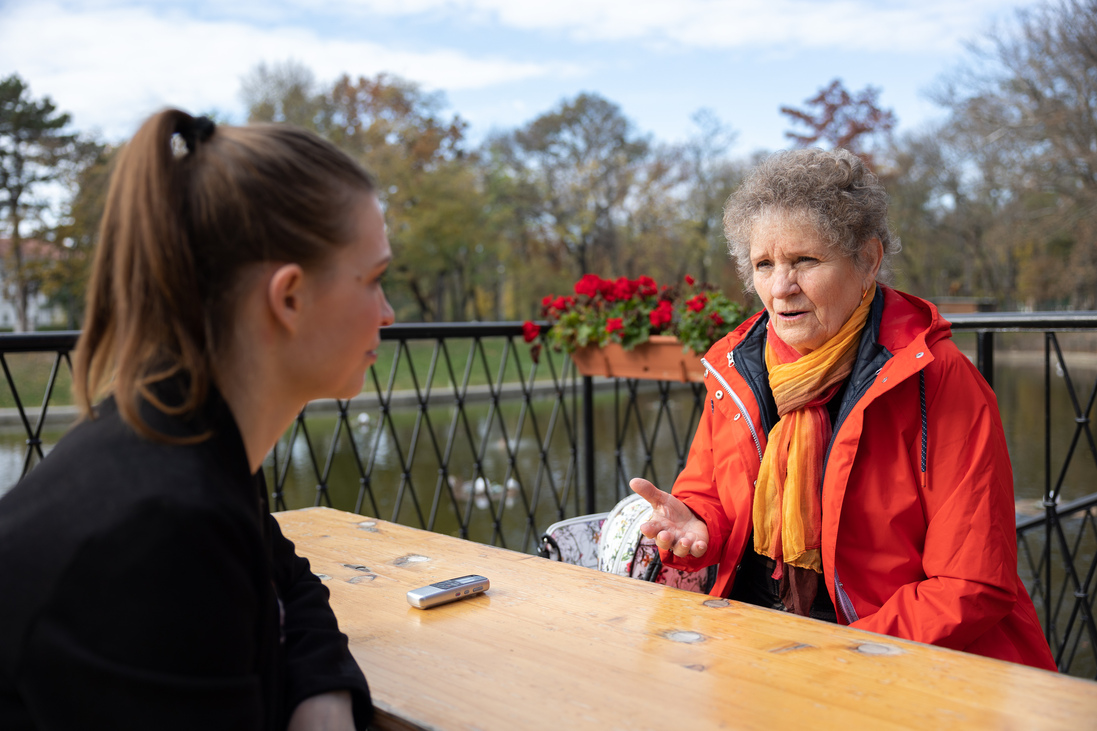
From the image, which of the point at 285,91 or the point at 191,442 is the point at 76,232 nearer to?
the point at 285,91

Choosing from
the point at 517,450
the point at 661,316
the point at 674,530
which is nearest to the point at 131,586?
the point at 674,530

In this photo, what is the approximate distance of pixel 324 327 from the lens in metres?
0.95

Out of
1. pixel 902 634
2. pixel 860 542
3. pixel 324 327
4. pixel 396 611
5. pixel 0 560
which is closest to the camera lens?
pixel 0 560

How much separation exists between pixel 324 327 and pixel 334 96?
98.0 feet

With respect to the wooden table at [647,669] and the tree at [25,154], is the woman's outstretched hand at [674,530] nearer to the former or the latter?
the wooden table at [647,669]

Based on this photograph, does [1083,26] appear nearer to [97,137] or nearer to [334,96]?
[334,96]

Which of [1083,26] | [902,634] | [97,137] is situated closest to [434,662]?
[902,634]

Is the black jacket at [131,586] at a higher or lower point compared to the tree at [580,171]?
lower

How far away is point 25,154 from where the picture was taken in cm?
2436

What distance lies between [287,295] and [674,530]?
1079mm

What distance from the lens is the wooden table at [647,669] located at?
878 mm

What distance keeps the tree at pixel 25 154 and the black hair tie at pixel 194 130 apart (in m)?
27.4

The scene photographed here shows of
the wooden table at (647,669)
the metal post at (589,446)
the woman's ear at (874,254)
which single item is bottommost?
the metal post at (589,446)

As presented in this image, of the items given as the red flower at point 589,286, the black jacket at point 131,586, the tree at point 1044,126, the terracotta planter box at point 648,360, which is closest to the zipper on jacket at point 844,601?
the black jacket at point 131,586
